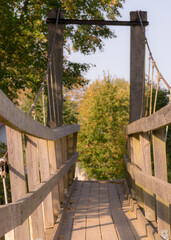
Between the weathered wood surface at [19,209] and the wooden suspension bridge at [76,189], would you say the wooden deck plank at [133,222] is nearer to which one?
the wooden suspension bridge at [76,189]

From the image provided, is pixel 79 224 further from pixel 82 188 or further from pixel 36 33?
pixel 36 33

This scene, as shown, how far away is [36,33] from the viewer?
11.4 m

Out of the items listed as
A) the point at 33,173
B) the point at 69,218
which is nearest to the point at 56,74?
the point at 69,218

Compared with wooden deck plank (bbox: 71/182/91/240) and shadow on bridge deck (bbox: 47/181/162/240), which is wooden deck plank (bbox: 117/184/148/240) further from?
wooden deck plank (bbox: 71/182/91/240)

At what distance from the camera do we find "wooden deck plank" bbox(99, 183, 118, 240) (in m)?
4.21

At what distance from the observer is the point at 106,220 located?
4887mm

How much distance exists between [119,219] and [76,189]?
105 inches

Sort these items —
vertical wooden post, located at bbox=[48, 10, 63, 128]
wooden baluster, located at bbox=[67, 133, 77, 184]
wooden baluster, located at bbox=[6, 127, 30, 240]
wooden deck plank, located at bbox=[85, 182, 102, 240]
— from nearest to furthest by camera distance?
wooden baluster, located at bbox=[6, 127, 30, 240] → wooden deck plank, located at bbox=[85, 182, 102, 240] → vertical wooden post, located at bbox=[48, 10, 63, 128] → wooden baluster, located at bbox=[67, 133, 77, 184]

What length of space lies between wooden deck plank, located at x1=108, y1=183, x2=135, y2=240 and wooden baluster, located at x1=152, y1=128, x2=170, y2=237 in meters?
0.94

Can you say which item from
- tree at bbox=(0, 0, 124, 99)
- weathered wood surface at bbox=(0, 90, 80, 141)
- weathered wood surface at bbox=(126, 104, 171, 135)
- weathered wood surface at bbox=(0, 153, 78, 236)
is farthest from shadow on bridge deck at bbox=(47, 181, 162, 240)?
tree at bbox=(0, 0, 124, 99)

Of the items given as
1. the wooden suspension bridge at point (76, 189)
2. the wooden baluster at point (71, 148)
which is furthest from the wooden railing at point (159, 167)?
the wooden baluster at point (71, 148)

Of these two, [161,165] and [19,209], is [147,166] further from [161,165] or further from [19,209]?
[19,209]

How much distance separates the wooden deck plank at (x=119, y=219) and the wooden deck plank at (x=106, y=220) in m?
0.06

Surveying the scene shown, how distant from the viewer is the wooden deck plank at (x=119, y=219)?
4.15 meters
